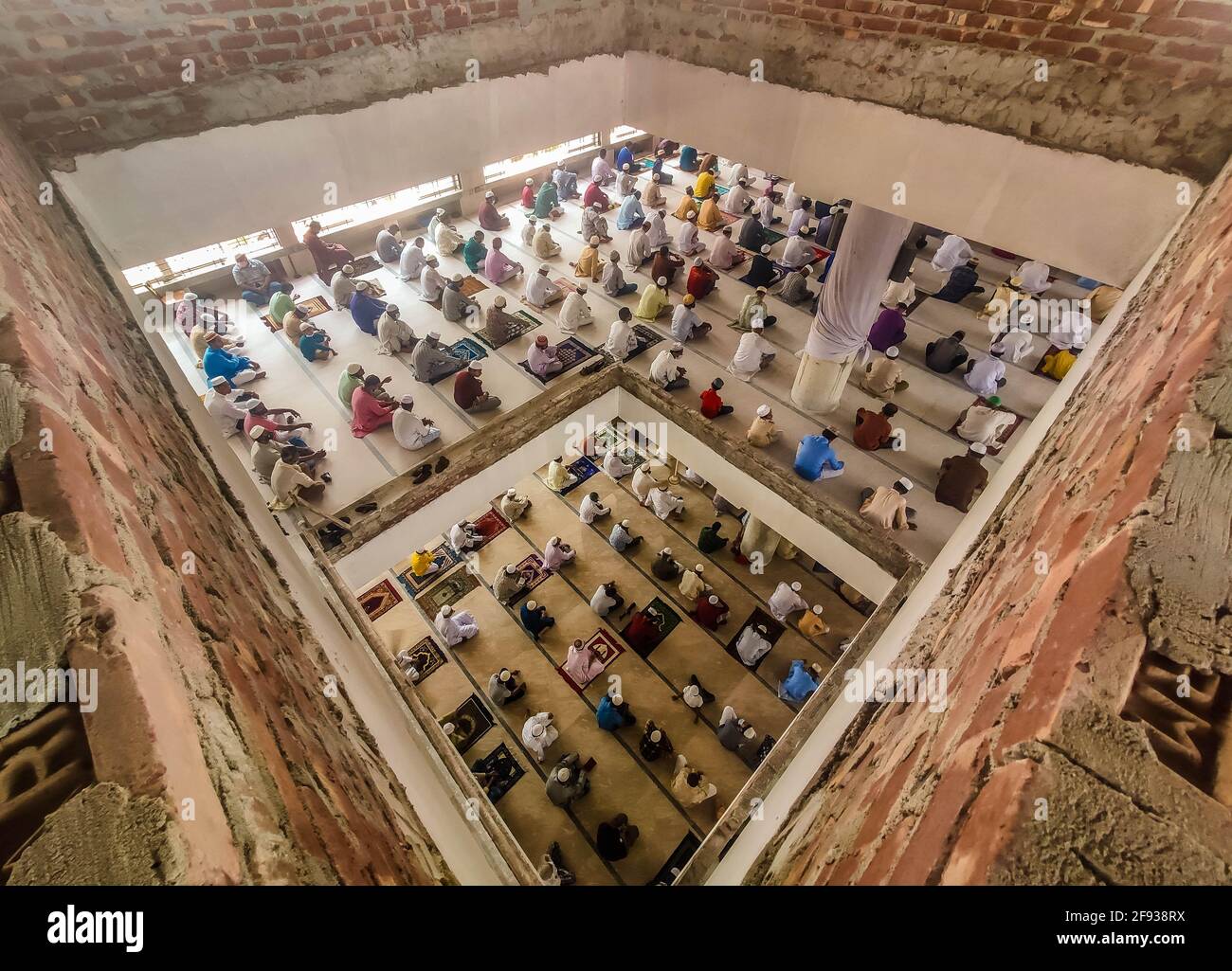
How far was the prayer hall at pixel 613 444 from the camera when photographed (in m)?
0.97

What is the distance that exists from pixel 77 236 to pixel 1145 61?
22.0ft

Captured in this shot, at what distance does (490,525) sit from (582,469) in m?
1.86

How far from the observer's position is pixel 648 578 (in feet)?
28.3

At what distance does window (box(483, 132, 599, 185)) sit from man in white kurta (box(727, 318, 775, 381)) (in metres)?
5.80

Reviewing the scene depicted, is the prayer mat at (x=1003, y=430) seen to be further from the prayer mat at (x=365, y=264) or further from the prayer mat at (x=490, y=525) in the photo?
the prayer mat at (x=365, y=264)

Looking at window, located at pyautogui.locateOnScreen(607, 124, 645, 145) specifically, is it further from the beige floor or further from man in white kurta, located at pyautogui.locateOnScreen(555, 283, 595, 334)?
the beige floor

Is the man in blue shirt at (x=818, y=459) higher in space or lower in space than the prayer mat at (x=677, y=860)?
higher

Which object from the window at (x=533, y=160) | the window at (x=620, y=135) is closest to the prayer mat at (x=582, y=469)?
the window at (x=533, y=160)

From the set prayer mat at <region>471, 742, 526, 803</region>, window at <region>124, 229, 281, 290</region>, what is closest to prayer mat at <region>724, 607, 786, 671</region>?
prayer mat at <region>471, 742, 526, 803</region>

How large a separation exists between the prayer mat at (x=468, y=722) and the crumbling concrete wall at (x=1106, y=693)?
6341mm

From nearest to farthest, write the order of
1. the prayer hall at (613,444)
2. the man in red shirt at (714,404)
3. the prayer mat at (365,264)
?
the prayer hall at (613,444) → the man in red shirt at (714,404) → the prayer mat at (365,264)

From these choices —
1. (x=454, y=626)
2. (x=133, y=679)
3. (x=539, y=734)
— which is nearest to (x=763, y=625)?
(x=539, y=734)

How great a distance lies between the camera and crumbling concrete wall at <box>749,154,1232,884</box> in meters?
0.81
